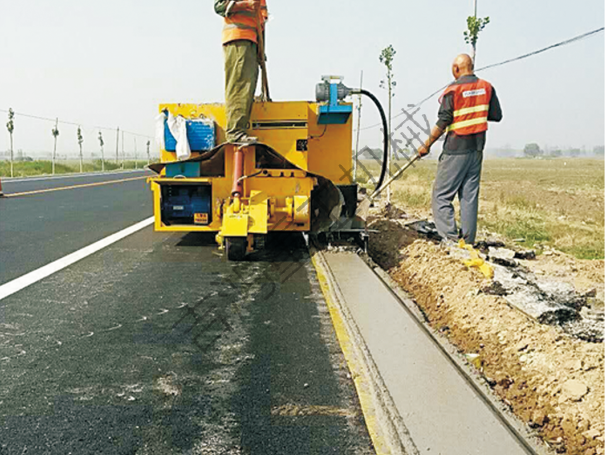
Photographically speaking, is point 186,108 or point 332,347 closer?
point 332,347

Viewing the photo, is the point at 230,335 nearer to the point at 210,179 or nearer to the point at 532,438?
the point at 532,438

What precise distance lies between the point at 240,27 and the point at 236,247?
2.75 metres

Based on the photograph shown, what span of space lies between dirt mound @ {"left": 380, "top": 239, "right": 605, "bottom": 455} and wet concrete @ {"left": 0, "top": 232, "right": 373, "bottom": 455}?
1012 millimetres

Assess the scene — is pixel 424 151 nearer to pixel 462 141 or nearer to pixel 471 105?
pixel 462 141

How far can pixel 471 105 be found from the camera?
6910mm

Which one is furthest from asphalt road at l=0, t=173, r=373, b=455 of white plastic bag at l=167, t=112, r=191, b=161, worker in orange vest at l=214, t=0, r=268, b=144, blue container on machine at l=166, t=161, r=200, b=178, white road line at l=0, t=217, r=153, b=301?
worker in orange vest at l=214, t=0, r=268, b=144

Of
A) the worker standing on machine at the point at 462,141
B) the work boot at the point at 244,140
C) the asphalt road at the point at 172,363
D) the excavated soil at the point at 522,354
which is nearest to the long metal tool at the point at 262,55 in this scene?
the work boot at the point at 244,140

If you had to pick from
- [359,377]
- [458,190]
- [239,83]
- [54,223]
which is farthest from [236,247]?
[54,223]

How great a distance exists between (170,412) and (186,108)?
554 cm

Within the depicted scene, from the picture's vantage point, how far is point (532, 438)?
2.88 m

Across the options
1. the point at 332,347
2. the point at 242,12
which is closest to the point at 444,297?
the point at 332,347

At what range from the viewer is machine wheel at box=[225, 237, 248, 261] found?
23.1 feet

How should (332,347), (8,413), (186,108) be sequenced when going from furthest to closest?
(186,108)
(332,347)
(8,413)

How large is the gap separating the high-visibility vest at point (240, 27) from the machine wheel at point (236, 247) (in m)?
2.51
